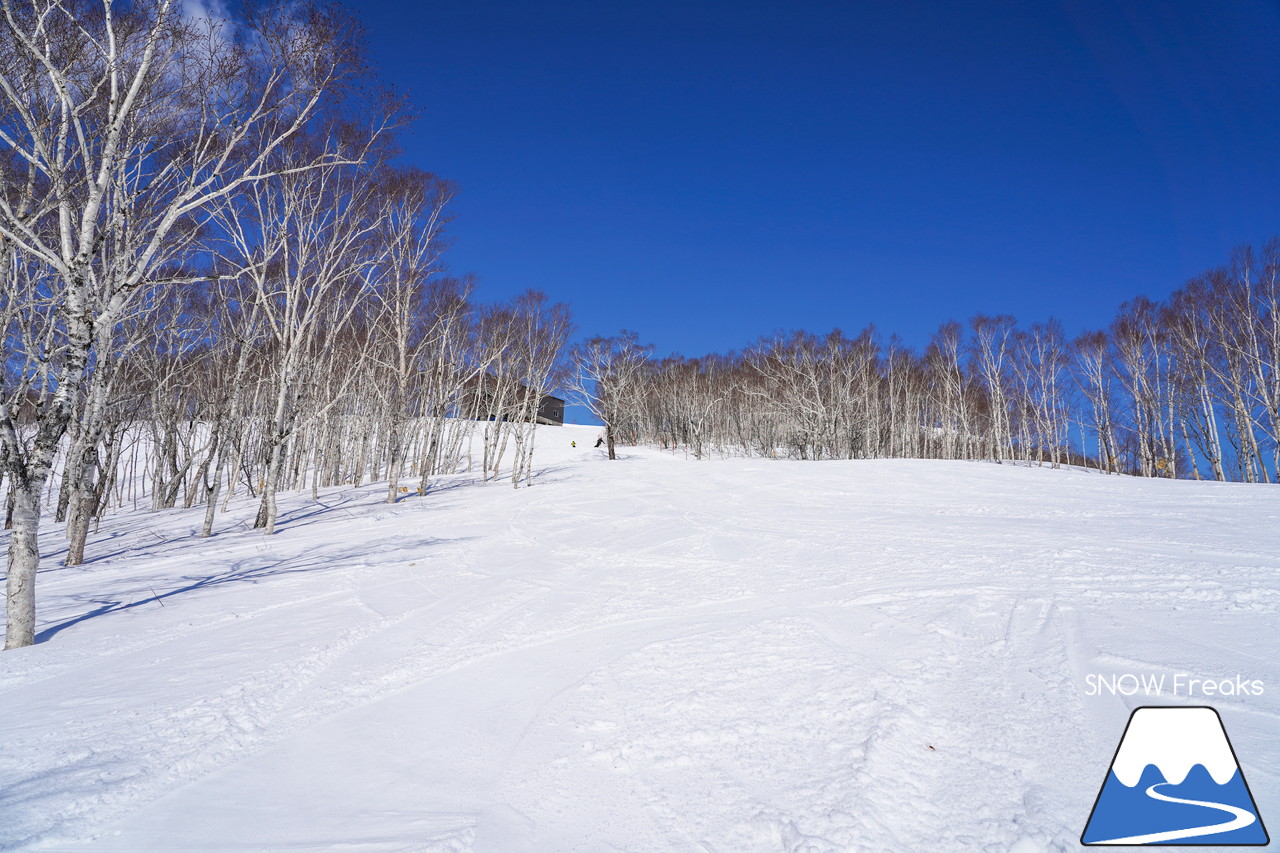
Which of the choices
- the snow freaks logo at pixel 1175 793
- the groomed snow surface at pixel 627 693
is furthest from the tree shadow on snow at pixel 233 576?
the snow freaks logo at pixel 1175 793

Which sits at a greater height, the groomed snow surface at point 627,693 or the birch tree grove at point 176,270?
the birch tree grove at point 176,270

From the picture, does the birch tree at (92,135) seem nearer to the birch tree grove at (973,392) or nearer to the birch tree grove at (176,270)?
the birch tree grove at (176,270)

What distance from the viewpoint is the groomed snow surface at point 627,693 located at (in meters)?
2.33

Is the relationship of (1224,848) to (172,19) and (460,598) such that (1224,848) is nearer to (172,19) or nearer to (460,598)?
(460,598)

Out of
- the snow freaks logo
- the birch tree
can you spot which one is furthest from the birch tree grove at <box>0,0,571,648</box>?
the snow freaks logo

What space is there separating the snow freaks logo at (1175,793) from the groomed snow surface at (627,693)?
11 centimetres

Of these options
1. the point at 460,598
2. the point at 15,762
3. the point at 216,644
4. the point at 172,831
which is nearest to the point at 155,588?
the point at 216,644

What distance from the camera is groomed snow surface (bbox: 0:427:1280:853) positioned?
233cm

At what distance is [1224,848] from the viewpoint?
2.05 m

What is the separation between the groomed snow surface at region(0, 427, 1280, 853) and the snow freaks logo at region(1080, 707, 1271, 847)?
0.11 m

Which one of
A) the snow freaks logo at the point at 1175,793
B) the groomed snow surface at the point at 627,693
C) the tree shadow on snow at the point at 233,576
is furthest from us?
the tree shadow on snow at the point at 233,576

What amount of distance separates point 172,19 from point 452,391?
15818 mm

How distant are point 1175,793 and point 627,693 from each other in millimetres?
2635

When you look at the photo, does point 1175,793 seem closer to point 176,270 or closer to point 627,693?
point 627,693
